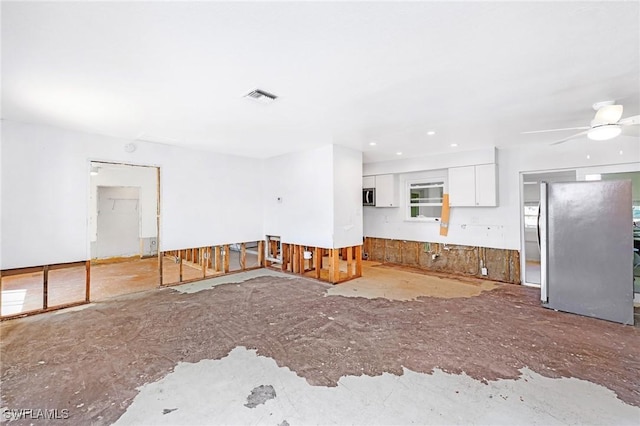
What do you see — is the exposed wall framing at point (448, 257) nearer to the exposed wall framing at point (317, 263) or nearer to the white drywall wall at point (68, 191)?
the exposed wall framing at point (317, 263)

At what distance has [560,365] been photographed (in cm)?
252

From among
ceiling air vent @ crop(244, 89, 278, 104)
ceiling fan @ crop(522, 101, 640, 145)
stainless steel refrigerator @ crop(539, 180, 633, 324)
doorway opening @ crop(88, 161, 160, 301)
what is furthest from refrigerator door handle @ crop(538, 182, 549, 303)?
doorway opening @ crop(88, 161, 160, 301)

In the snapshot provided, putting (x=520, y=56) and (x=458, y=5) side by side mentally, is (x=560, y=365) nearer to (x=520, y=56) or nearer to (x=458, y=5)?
(x=520, y=56)

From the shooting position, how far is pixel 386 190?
7078 millimetres

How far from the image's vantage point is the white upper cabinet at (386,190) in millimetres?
6992

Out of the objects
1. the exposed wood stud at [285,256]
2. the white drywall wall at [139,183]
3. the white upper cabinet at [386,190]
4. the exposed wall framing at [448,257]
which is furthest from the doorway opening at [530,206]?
the white drywall wall at [139,183]

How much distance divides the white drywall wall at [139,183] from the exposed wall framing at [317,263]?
154 inches

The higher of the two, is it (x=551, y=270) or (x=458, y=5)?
(x=458, y=5)

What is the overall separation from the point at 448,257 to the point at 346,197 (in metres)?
2.83

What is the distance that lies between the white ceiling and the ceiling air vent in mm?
96

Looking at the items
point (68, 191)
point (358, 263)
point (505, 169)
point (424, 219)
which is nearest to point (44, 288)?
point (68, 191)

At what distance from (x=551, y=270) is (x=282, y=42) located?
460 cm

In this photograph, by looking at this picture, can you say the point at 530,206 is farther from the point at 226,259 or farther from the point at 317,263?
the point at 226,259

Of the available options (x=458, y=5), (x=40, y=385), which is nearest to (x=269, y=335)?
(x=40, y=385)
